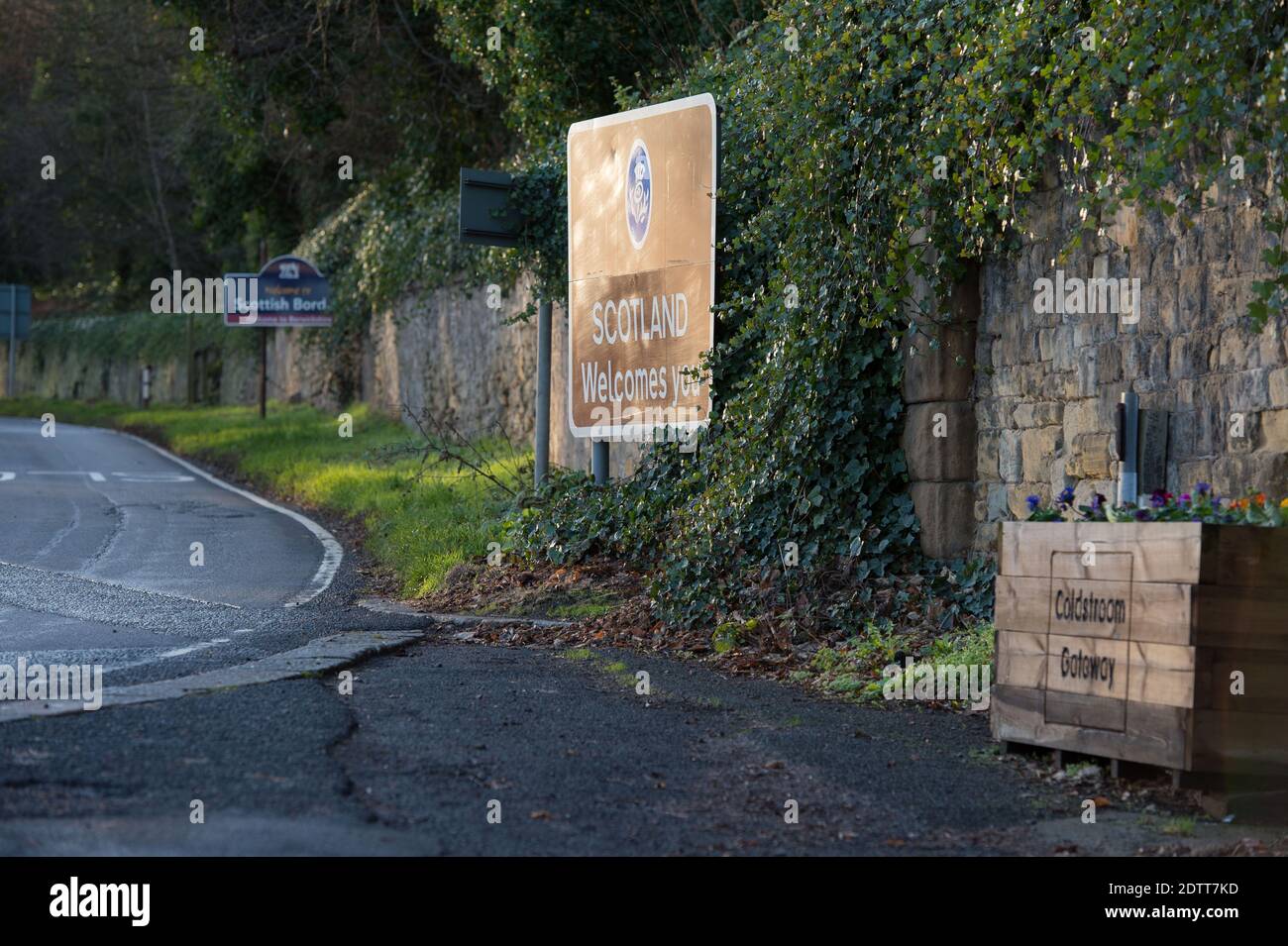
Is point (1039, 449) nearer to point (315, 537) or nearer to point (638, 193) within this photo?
point (638, 193)

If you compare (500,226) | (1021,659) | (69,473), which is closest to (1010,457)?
(1021,659)

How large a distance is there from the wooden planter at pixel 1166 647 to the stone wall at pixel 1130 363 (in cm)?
133

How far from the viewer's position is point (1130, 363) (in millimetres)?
8320

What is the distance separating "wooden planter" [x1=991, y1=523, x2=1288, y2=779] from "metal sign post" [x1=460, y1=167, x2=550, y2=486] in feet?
26.5

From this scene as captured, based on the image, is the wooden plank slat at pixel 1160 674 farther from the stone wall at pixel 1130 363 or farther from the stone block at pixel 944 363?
the stone block at pixel 944 363

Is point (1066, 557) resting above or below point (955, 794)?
above

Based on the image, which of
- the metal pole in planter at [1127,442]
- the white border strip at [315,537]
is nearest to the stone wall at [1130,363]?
the metal pole in planter at [1127,442]

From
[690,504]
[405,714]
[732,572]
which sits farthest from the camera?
[690,504]

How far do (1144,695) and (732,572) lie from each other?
440 cm

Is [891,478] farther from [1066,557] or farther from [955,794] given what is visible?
[955,794]

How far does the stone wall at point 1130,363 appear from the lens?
290 inches

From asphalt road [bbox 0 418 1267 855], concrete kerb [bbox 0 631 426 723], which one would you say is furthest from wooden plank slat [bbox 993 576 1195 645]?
concrete kerb [bbox 0 631 426 723]

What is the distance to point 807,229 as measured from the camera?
1020 centimetres
